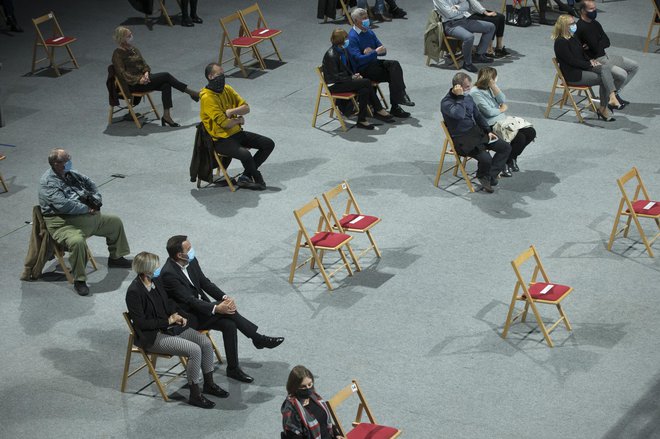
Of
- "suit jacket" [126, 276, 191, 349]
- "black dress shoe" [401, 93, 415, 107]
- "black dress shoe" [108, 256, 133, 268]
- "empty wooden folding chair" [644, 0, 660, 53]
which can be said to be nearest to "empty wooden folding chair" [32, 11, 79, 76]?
"black dress shoe" [401, 93, 415, 107]

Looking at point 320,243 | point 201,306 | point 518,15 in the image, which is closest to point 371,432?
point 201,306

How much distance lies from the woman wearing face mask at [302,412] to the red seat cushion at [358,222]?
303 centimetres

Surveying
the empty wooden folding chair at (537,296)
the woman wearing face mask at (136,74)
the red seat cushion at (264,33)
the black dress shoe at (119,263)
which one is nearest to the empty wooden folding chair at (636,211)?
the empty wooden folding chair at (537,296)

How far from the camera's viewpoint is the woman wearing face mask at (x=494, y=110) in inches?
452

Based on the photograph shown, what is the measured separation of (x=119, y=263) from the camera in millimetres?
10180

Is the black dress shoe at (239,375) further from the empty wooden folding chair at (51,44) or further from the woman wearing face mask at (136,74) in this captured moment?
the empty wooden folding chair at (51,44)

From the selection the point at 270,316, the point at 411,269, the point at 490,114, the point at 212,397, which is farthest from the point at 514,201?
the point at 212,397

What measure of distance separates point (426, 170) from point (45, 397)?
5072mm

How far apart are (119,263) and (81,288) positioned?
564 millimetres

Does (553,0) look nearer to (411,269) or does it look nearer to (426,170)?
(426,170)

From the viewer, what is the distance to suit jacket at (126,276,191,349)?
802 centimetres

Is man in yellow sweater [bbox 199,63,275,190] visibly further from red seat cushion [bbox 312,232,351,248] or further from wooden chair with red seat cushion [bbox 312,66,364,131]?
red seat cushion [bbox 312,232,351,248]

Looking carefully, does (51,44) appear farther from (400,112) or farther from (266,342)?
(266,342)

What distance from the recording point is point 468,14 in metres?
14.7
